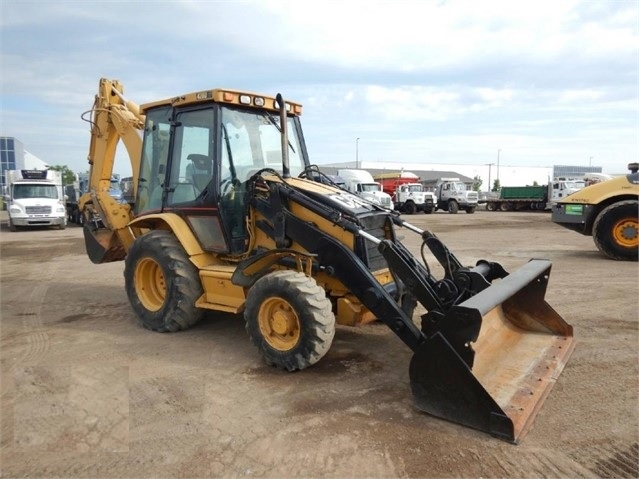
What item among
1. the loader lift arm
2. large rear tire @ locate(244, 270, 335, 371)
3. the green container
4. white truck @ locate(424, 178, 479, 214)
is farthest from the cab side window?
the green container

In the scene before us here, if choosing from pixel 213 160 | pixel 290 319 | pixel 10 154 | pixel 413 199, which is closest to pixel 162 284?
pixel 213 160

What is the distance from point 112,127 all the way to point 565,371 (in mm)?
6423

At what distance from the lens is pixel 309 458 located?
3.21m

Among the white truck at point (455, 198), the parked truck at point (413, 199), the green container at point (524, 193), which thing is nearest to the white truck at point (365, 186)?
the parked truck at point (413, 199)

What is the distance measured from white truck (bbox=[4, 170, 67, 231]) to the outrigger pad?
21183 mm

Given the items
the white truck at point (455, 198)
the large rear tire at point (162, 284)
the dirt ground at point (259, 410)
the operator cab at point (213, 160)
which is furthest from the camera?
the white truck at point (455, 198)

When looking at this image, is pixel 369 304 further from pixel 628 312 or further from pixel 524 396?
pixel 628 312

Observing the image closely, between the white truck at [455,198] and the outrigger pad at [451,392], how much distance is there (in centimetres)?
3131

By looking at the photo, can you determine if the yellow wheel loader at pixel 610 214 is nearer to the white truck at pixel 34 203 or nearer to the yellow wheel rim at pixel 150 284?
the yellow wheel rim at pixel 150 284

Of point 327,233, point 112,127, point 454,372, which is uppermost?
point 112,127

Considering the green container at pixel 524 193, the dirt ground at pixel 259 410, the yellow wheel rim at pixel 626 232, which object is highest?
the green container at pixel 524 193

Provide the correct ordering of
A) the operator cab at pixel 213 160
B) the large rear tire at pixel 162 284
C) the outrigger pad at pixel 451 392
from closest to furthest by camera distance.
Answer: the outrigger pad at pixel 451 392 → the operator cab at pixel 213 160 → the large rear tire at pixel 162 284

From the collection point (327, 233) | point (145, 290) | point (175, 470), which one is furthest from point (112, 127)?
point (175, 470)

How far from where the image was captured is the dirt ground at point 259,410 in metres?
3.15
